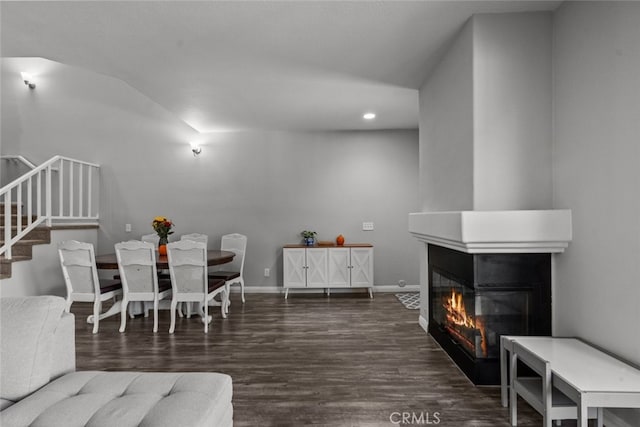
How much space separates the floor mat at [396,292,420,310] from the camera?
4.80m

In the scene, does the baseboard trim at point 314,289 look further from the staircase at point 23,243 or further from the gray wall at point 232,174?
the staircase at point 23,243

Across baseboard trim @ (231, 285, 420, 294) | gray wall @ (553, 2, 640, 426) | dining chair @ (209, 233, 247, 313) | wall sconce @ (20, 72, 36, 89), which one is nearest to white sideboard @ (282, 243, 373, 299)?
baseboard trim @ (231, 285, 420, 294)

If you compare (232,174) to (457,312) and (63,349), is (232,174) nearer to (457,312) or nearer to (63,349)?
(457,312)

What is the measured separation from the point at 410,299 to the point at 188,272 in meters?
3.15

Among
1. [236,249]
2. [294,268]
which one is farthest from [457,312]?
[236,249]

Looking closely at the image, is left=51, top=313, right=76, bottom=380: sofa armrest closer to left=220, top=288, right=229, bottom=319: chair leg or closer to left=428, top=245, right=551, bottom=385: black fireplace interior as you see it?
left=428, top=245, right=551, bottom=385: black fireplace interior

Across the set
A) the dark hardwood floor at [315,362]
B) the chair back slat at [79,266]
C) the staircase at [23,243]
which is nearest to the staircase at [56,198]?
the staircase at [23,243]

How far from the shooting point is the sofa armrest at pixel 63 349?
161 centimetres

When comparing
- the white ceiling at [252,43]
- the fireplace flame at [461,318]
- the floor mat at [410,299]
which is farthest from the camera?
the floor mat at [410,299]

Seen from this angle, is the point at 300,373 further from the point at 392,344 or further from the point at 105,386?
the point at 105,386

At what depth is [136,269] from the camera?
3820 mm

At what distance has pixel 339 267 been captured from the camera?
17.9 ft

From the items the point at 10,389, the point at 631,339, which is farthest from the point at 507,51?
the point at 10,389

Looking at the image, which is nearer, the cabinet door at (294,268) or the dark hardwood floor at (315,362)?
the dark hardwood floor at (315,362)
